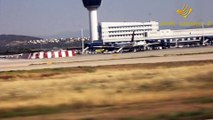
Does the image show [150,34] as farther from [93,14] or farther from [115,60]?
[115,60]

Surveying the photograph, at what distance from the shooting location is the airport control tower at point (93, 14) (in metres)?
173

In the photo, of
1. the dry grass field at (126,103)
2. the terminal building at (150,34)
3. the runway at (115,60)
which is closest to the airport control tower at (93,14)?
the terminal building at (150,34)

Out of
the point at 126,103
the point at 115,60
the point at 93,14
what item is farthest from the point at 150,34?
the point at 126,103

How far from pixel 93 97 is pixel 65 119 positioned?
619 cm

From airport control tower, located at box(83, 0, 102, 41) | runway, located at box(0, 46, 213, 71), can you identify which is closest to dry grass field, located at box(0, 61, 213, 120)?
runway, located at box(0, 46, 213, 71)

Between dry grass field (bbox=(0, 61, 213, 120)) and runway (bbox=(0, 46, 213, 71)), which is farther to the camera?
runway (bbox=(0, 46, 213, 71))

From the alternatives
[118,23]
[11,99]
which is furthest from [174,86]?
[118,23]

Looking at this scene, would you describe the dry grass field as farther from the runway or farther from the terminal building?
the terminal building

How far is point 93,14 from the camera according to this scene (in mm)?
178250

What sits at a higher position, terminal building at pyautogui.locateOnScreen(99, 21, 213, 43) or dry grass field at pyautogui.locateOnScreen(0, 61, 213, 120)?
terminal building at pyautogui.locateOnScreen(99, 21, 213, 43)

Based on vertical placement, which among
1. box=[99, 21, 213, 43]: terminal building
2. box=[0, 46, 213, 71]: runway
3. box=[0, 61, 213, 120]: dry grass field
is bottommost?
box=[0, 46, 213, 71]: runway

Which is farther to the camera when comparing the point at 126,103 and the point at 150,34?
the point at 150,34

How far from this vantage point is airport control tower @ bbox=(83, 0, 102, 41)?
173 meters

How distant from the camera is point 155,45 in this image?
126125 millimetres
